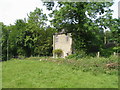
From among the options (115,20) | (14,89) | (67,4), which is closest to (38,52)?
(67,4)

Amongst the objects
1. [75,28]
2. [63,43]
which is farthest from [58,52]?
[75,28]

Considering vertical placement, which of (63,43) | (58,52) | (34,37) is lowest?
(58,52)

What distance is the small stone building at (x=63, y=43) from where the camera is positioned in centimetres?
3250

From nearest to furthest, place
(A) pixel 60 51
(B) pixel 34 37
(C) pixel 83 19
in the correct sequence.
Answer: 1. (C) pixel 83 19
2. (A) pixel 60 51
3. (B) pixel 34 37

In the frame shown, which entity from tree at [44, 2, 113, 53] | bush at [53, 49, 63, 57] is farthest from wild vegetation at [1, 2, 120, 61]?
bush at [53, 49, 63, 57]

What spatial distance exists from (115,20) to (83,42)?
245 inches

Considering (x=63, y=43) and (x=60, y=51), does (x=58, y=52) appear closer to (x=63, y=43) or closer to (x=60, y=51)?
(x=60, y=51)

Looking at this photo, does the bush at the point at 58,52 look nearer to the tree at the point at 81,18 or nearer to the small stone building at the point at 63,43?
the small stone building at the point at 63,43

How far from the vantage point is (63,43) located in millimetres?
34312

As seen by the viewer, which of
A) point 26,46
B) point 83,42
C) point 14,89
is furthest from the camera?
point 26,46

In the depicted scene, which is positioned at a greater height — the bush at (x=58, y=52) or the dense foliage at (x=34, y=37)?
the dense foliage at (x=34, y=37)

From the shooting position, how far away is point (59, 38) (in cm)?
3559

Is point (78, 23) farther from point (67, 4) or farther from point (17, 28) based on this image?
point (17, 28)

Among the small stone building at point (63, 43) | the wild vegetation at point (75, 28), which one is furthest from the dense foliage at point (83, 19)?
the small stone building at point (63, 43)
